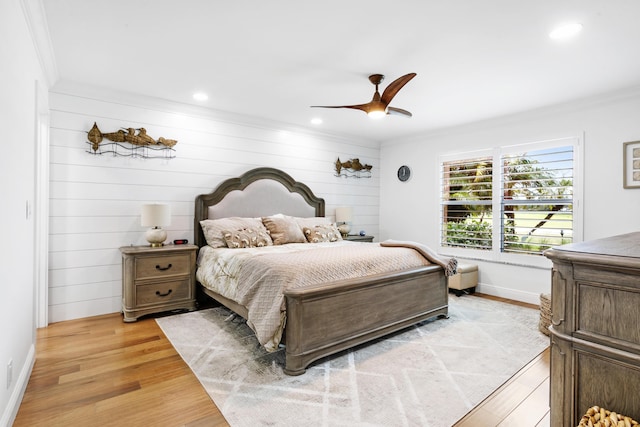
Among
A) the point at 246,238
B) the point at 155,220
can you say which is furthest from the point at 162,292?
the point at 246,238

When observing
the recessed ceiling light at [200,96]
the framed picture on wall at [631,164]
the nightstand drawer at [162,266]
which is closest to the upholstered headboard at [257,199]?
the nightstand drawer at [162,266]

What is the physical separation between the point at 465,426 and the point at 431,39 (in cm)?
262

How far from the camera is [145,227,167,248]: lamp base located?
3.73 m

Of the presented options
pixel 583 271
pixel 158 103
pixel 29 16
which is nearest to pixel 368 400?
pixel 583 271

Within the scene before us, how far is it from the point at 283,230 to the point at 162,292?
5.05 ft

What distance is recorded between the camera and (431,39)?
259 centimetres

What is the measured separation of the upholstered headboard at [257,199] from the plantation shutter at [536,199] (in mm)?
2719

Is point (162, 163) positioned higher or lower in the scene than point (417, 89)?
lower

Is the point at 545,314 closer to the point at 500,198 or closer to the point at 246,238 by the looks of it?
the point at 500,198

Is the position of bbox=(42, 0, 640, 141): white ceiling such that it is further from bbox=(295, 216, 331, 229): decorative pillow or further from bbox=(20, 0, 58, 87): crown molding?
bbox=(295, 216, 331, 229): decorative pillow

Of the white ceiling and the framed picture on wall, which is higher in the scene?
the white ceiling

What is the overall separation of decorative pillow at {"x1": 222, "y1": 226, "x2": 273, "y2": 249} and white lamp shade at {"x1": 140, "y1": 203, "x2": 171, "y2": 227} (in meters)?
0.67

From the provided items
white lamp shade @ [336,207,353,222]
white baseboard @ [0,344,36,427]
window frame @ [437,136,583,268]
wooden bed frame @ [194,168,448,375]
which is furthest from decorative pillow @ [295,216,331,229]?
white baseboard @ [0,344,36,427]

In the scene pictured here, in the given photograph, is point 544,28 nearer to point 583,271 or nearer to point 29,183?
point 583,271
